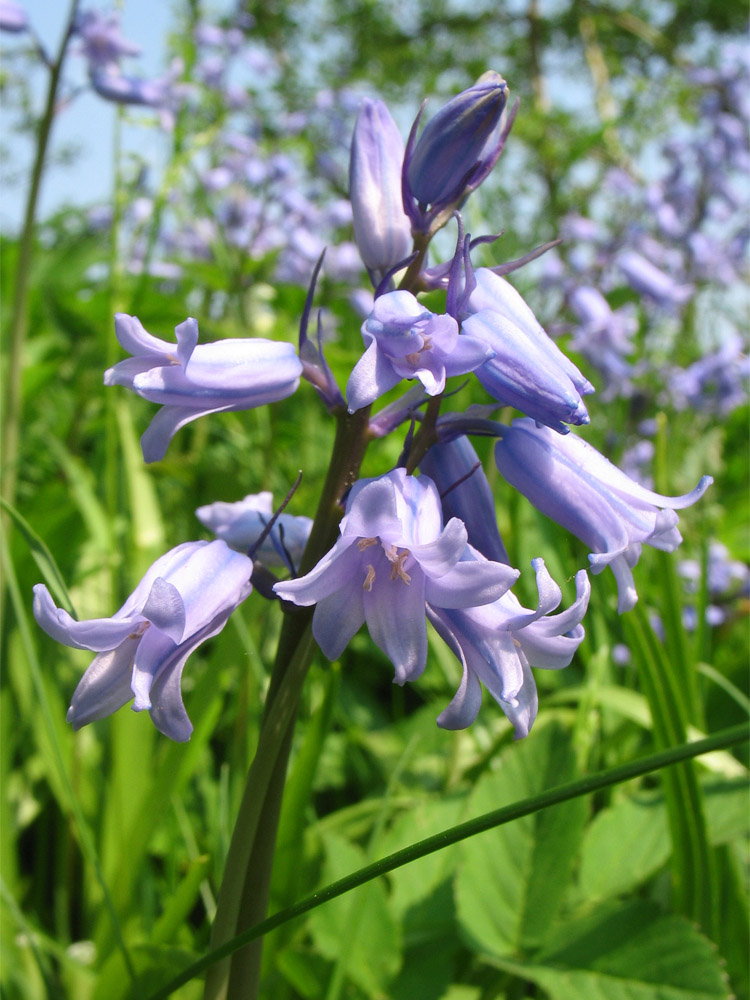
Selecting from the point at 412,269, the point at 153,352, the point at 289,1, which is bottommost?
the point at 289,1

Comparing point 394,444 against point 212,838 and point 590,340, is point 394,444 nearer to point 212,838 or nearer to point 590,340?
point 590,340

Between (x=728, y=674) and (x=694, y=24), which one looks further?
(x=694, y=24)

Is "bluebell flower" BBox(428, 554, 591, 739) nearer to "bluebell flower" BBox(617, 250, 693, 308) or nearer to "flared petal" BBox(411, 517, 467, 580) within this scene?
"flared petal" BBox(411, 517, 467, 580)

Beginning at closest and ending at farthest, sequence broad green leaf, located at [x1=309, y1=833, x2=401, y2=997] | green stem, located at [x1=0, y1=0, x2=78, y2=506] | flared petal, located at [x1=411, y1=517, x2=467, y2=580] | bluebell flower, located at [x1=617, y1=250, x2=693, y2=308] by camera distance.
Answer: flared petal, located at [x1=411, y1=517, x2=467, y2=580], broad green leaf, located at [x1=309, y1=833, x2=401, y2=997], green stem, located at [x1=0, y1=0, x2=78, y2=506], bluebell flower, located at [x1=617, y1=250, x2=693, y2=308]

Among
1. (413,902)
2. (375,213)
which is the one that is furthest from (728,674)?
(375,213)

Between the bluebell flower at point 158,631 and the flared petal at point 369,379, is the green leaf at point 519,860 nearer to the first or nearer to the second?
the bluebell flower at point 158,631

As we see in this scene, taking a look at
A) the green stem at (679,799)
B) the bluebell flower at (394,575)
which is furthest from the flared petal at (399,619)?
the green stem at (679,799)

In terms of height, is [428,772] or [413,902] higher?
[413,902]

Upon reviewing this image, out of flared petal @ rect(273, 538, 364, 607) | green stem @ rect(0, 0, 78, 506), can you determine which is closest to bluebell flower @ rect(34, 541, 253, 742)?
flared petal @ rect(273, 538, 364, 607)
